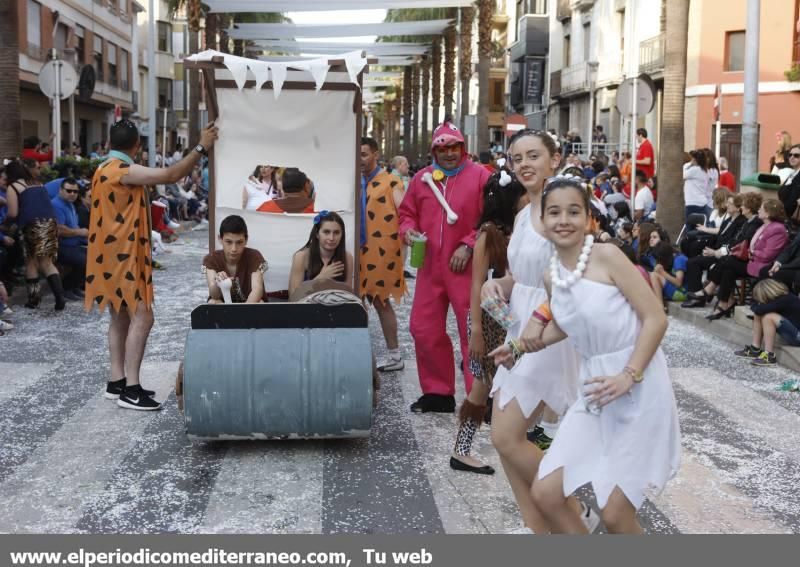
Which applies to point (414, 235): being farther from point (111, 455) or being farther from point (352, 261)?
point (111, 455)

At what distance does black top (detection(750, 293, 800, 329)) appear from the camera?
358 inches

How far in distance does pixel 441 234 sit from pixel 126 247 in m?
2.15

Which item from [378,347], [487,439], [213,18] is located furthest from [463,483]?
[213,18]

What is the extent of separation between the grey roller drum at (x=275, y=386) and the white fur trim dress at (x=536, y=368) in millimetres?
1489

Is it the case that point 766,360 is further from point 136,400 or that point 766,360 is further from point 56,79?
point 56,79

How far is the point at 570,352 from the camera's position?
4383mm

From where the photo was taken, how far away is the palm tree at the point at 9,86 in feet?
49.0

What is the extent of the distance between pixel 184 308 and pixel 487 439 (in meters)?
6.38

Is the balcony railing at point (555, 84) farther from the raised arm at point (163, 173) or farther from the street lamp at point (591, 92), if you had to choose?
the raised arm at point (163, 173)

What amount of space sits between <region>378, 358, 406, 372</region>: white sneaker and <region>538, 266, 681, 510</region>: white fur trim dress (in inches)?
192

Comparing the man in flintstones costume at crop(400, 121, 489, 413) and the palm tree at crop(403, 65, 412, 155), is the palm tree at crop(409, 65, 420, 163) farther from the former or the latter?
the man in flintstones costume at crop(400, 121, 489, 413)

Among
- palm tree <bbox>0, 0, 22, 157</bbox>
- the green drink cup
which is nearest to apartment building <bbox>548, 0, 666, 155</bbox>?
palm tree <bbox>0, 0, 22, 157</bbox>

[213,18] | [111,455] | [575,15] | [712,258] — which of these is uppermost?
[575,15]

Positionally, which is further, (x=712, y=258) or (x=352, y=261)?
(x=712, y=258)
